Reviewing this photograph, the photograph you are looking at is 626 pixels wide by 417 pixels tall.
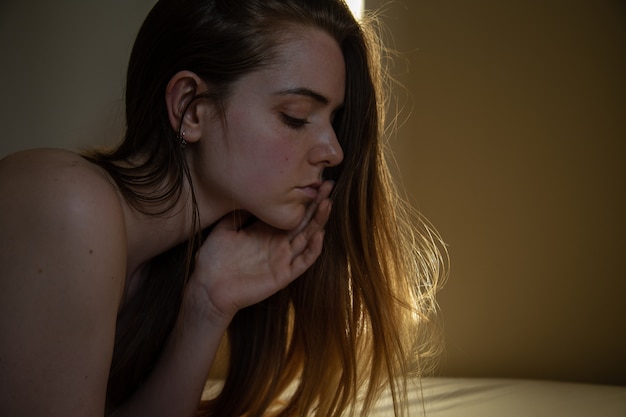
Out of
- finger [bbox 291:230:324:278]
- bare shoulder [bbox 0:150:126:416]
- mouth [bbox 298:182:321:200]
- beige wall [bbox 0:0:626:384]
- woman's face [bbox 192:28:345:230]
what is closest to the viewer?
bare shoulder [bbox 0:150:126:416]

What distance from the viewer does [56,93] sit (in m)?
1.62

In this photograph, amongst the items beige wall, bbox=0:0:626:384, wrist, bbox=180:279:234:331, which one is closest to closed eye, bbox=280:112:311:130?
wrist, bbox=180:279:234:331

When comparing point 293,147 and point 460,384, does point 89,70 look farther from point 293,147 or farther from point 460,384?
point 460,384

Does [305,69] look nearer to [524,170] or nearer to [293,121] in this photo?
[293,121]

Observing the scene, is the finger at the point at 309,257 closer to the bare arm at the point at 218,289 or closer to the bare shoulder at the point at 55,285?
the bare arm at the point at 218,289

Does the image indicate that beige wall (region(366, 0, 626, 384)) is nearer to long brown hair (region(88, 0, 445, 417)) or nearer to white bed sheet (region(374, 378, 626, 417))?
white bed sheet (region(374, 378, 626, 417))

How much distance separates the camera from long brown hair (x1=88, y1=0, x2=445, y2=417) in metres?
1.16

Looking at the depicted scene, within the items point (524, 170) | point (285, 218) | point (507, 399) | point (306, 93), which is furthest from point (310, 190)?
point (524, 170)

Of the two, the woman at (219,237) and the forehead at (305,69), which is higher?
the forehead at (305,69)

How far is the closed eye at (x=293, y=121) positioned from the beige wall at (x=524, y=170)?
0.70 m

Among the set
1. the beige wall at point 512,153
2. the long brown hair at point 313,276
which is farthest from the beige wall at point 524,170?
the long brown hair at point 313,276

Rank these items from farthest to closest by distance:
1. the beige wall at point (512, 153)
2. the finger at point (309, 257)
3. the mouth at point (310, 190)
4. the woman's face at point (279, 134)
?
the beige wall at point (512, 153) → the finger at point (309, 257) → the mouth at point (310, 190) → the woman's face at point (279, 134)

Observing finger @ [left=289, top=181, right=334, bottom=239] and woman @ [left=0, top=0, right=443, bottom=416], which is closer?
woman @ [left=0, top=0, right=443, bottom=416]

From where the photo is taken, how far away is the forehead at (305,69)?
3.64 ft
